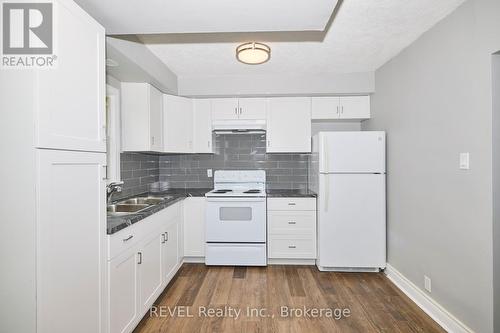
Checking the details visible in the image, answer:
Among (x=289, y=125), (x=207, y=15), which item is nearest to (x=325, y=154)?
(x=289, y=125)

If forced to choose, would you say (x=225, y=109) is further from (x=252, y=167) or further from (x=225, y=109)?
(x=252, y=167)

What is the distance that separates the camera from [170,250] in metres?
2.87

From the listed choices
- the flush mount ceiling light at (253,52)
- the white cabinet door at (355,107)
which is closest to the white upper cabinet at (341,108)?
the white cabinet door at (355,107)

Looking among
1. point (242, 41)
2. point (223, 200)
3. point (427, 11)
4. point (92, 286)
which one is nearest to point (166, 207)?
point (223, 200)

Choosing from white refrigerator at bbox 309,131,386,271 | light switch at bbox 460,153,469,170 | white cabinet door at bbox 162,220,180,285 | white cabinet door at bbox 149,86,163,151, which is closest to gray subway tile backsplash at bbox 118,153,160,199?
white cabinet door at bbox 149,86,163,151

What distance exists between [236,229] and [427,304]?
1.98m

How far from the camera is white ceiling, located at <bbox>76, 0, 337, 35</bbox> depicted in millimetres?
1574

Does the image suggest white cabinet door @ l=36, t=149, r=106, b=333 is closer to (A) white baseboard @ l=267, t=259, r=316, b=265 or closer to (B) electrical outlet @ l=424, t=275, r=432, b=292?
(A) white baseboard @ l=267, t=259, r=316, b=265

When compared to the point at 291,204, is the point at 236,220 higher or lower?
lower

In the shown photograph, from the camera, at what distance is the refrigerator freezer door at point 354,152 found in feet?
9.96

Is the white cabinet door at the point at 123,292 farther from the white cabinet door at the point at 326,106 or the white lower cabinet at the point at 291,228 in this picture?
the white cabinet door at the point at 326,106

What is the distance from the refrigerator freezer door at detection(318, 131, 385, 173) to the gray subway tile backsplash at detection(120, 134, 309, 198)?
2.82 feet

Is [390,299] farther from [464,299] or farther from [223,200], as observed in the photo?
[223,200]

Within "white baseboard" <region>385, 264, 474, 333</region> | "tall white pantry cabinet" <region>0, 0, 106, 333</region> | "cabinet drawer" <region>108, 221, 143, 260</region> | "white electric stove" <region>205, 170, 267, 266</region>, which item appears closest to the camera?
"tall white pantry cabinet" <region>0, 0, 106, 333</region>
